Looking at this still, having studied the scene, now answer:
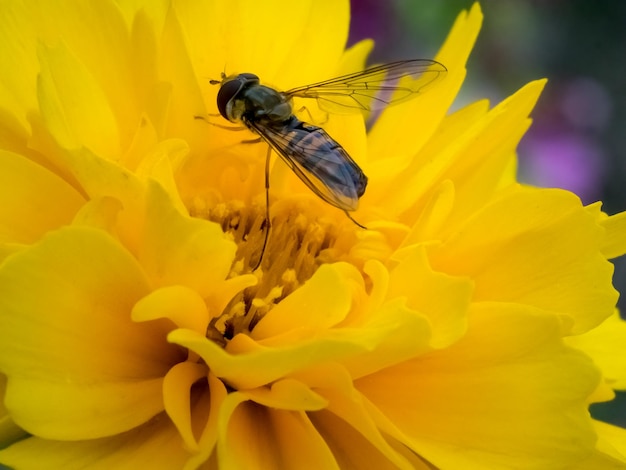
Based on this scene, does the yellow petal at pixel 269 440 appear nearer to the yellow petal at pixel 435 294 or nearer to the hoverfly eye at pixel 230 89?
the yellow petal at pixel 435 294

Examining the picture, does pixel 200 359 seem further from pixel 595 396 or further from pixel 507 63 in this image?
pixel 507 63

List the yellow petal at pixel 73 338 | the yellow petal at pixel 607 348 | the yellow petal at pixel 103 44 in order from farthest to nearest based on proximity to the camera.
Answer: the yellow petal at pixel 607 348, the yellow petal at pixel 103 44, the yellow petal at pixel 73 338

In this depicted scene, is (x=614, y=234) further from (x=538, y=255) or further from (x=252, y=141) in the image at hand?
(x=252, y=141)

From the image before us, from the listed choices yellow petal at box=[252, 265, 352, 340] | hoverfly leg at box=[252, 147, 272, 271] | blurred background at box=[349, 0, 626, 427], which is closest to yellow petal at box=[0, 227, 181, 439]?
yellow petal at box=[252, 265, 352, 340]

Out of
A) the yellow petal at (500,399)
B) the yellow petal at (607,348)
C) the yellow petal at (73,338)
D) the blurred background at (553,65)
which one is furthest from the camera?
the blurred background at (553,65)

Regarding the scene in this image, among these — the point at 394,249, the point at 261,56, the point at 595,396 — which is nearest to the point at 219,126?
the point at 261,56

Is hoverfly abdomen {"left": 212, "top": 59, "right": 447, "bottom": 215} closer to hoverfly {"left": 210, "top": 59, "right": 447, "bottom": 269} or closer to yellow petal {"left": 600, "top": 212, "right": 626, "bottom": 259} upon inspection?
hoverfly {"left": 210, "top": 59, "right": 447, "bottom": 269}

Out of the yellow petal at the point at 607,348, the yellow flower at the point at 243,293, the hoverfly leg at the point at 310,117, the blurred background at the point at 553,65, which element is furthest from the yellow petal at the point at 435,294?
the blurred background at the point at 553,65
